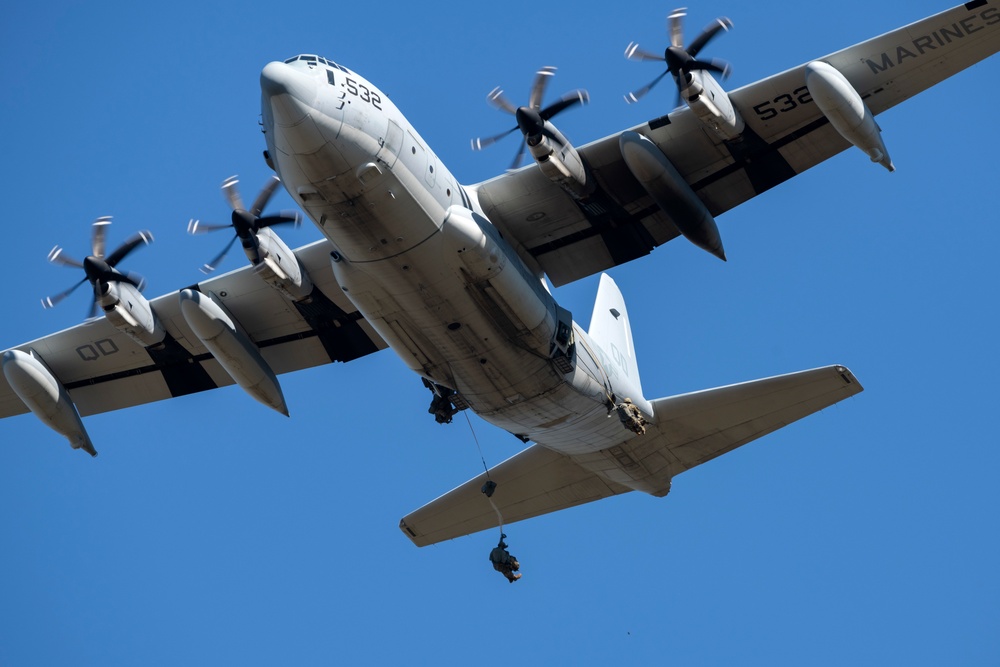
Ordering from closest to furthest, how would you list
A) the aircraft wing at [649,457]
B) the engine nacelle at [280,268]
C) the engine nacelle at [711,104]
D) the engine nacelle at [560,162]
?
the engine nacelle at [711,104], the engine nacelle at [560,162], the engine nacelle at [280,268], the aircraft wing at [649,457]

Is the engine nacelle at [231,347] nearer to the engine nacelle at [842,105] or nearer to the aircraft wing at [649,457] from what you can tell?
the aircraft wing at [649,457]

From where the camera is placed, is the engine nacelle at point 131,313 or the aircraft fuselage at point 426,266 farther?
the engine nacelle at point 131,313

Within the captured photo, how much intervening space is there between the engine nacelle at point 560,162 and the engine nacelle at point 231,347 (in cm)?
709

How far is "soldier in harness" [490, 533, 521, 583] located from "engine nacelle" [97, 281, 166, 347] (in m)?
8.29

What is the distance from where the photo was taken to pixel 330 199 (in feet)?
64.4

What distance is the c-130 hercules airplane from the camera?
20141mm

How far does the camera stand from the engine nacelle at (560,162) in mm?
21688

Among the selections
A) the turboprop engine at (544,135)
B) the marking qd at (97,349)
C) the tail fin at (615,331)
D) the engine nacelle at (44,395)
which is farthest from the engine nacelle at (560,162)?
the engine nacelle at (44,395)

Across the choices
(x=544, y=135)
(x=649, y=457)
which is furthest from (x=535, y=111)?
(x=649, y=457)

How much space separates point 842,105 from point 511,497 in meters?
11.4

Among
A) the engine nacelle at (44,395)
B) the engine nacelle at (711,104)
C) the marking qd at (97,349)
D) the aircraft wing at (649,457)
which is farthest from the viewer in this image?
the marking qd at (97,349)

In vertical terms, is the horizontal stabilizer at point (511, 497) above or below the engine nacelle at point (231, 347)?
Answer: below

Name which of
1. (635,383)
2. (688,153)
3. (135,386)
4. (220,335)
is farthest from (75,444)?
(688,153)

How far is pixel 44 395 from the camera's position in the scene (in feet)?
83.1
